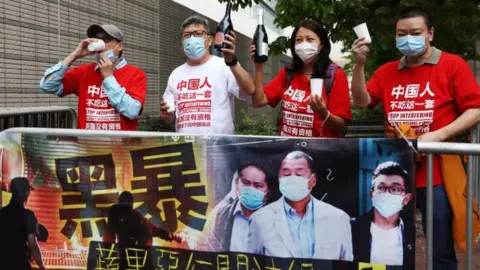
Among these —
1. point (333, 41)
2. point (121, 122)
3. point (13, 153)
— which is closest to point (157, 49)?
point (333, 41)

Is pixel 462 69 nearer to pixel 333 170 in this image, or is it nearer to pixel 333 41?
pixel 333 170

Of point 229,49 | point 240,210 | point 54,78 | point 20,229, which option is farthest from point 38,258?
point 229,49

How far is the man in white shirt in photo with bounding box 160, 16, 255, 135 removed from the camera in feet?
14.3

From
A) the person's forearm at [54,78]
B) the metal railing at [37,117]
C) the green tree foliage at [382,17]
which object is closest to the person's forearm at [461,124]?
the person's forearm at [54,78]

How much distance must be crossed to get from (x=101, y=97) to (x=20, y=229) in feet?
4.21

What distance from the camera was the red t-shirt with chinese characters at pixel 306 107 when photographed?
407 centimetres

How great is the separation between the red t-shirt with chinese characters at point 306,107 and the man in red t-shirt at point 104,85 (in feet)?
3.65

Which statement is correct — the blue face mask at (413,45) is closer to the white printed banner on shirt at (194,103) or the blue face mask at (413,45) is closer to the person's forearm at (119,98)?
the white printed banner on shirt at (194,103)

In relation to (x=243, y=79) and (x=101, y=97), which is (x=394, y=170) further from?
(x=101, y=97)

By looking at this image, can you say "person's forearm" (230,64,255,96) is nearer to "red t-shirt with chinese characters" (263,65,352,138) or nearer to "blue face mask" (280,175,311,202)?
"red t-shirt with chinese characters" (263,65,352,138)

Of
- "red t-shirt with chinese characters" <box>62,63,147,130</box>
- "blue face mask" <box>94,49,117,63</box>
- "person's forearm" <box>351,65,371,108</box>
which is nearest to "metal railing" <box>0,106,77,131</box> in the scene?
"red t-shirt with chinese characters" <box>62,63,147,130</box>

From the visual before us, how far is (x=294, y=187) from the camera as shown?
3.26 m

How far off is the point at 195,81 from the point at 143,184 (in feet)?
4.05

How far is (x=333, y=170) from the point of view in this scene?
3227mm
